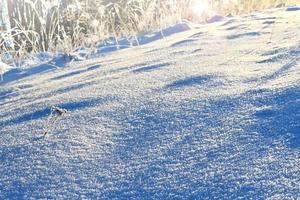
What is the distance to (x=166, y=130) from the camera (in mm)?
1767

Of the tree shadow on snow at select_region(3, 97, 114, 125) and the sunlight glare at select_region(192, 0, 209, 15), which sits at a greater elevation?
the sunlight glare at select_region(192, 0, 209, 15)

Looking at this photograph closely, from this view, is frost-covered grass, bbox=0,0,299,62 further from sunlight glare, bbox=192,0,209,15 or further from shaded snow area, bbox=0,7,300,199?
shaded snow area, bbox=0,7,300,199

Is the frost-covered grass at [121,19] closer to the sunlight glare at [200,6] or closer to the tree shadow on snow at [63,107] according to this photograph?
the sunlight glare at [200,6]

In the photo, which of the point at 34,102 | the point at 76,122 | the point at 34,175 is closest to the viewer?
the point at 34,175

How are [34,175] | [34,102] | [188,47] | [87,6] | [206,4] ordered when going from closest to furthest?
1. [34,175]
2. [34,102]
3. [188,47]
4. [206,4]
5. [87,6]

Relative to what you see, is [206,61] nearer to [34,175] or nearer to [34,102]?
[34,102]

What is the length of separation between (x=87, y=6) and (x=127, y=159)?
179 inches

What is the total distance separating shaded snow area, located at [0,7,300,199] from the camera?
1449mm

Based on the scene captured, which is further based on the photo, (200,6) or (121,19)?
(200,6)

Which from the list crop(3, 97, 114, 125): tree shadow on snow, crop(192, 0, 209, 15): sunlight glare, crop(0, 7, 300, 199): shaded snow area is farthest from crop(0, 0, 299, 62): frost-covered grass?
crop(3, 97, 114, 125): tree shadow on snow

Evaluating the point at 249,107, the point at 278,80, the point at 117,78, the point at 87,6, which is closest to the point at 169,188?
the point at 249,107

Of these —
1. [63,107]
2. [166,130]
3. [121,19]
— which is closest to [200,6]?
[121,19]

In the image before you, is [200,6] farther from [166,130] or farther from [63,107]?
[166,130]

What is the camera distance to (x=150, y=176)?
1505 mm
